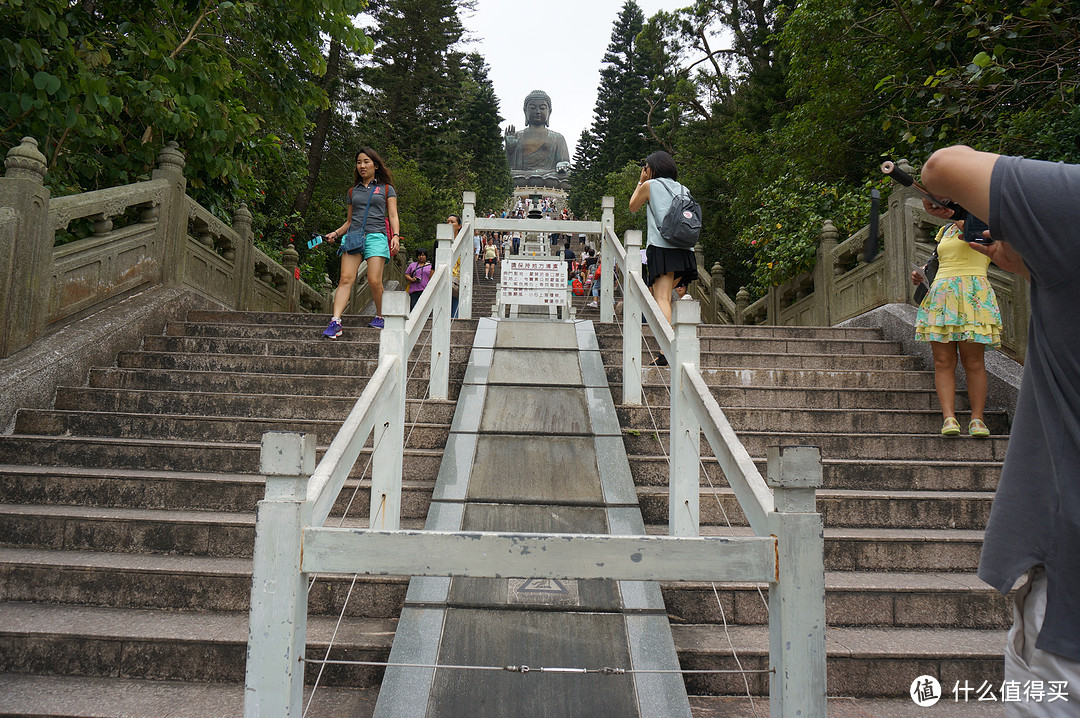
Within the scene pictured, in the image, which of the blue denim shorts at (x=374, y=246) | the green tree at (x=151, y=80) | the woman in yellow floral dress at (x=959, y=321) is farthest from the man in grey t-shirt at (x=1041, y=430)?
the green tree at (x=151, y=80)

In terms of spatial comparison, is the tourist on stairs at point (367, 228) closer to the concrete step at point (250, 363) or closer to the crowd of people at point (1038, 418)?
the concrete step at point (250, 363)

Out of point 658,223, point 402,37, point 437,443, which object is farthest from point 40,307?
point 402,37

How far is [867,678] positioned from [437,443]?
2686 mm

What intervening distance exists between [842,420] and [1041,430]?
3629mm

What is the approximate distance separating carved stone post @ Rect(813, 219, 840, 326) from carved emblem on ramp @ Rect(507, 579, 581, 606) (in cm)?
650

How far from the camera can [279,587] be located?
1.48m

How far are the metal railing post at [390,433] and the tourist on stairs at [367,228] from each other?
297 cm

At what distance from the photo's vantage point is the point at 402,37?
76.3 ft

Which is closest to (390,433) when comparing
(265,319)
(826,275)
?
(265,319)

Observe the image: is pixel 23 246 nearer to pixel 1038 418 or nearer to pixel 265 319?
pixel 265 319

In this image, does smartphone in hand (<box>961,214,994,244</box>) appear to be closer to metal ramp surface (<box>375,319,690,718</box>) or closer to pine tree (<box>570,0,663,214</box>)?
metal ramp surface (<box>375,319,690,718</box>)

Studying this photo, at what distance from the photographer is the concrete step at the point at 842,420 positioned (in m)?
4.62

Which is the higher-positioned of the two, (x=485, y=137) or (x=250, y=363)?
(x=485, y=137)

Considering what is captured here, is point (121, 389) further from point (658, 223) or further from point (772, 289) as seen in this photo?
point (772, 289)
